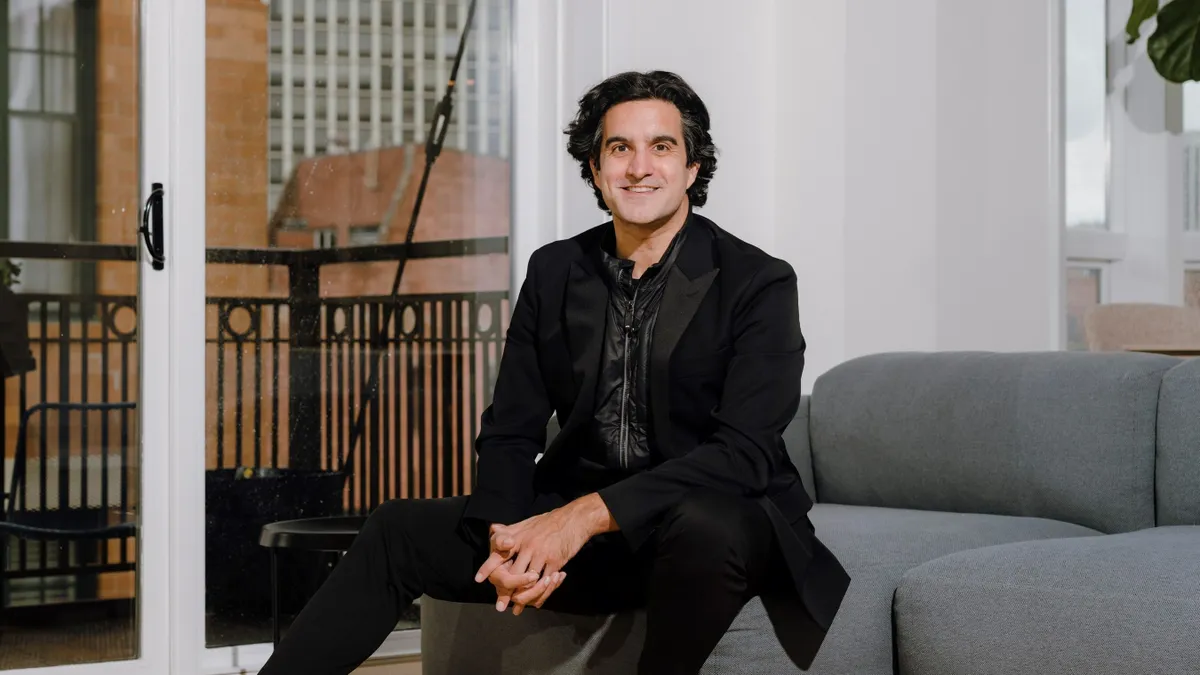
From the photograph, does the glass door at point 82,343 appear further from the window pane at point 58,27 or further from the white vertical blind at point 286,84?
the white vertical blind at point 286,84

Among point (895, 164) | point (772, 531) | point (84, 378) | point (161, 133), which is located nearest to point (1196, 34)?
point (895, 164)

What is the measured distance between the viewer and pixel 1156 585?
185 cm

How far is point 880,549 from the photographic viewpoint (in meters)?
2.20

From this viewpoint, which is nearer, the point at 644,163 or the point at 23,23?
the point at 644,163

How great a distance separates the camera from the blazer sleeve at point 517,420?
2.11 metres

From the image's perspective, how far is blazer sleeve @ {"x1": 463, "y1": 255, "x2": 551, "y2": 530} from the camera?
6.91 ft

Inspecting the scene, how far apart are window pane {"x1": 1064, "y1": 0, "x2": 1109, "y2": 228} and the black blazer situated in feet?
8.15

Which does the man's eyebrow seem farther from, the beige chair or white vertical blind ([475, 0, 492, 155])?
the beige chair

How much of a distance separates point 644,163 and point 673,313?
27 cm

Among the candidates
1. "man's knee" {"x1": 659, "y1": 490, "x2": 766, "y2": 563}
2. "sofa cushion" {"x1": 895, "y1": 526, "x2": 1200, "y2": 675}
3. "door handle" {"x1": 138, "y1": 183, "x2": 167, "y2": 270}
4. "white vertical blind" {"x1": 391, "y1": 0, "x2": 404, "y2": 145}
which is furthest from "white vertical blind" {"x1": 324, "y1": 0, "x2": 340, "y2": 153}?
"sofa cushion" {"x1": 895, "y1": 526, "x2": 1200, "y2": 675}

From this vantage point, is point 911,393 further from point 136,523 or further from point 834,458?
point 136,523

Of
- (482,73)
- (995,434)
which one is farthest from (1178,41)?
(482,73)

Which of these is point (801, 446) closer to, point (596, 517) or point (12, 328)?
point (596, 517)

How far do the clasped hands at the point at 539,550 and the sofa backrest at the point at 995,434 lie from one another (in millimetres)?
1107
